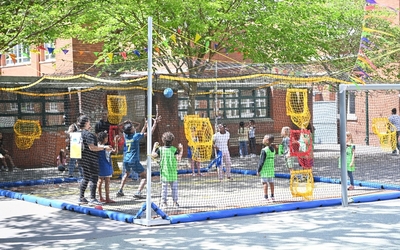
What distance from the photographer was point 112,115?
17.0m

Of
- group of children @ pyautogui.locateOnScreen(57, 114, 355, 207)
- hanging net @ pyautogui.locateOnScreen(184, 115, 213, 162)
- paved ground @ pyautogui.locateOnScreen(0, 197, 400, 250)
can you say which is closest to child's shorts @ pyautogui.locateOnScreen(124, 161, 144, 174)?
group of children @ pyautogui.locateOnScreen(57, 114, 355, 207)

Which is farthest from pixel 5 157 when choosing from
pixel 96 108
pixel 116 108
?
pixel 116 108

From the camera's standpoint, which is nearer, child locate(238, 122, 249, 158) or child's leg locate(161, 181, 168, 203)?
child's leg locate(161, 181, 168, 203)

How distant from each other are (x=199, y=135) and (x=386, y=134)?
6423mm

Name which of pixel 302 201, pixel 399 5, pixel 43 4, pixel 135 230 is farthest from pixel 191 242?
pixel 399 5

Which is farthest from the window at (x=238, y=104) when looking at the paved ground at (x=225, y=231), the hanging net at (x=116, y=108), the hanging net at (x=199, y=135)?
the paved ground at (x=225, y=231)

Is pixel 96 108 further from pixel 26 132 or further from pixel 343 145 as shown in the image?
pixel 343 145

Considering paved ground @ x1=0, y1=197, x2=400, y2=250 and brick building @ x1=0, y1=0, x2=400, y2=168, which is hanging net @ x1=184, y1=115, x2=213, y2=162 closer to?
brick building @ x1=0, y1=0, x2=400, y2=168

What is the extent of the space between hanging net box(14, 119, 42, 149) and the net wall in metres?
0.36

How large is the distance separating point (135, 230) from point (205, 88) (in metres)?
15.6

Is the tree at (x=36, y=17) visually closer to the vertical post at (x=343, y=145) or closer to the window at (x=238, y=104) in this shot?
the vertical post at (x=343, y=145)

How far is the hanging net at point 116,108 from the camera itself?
17.0 metres

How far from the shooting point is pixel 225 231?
951 cm

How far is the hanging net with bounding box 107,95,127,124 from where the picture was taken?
1697 cm
